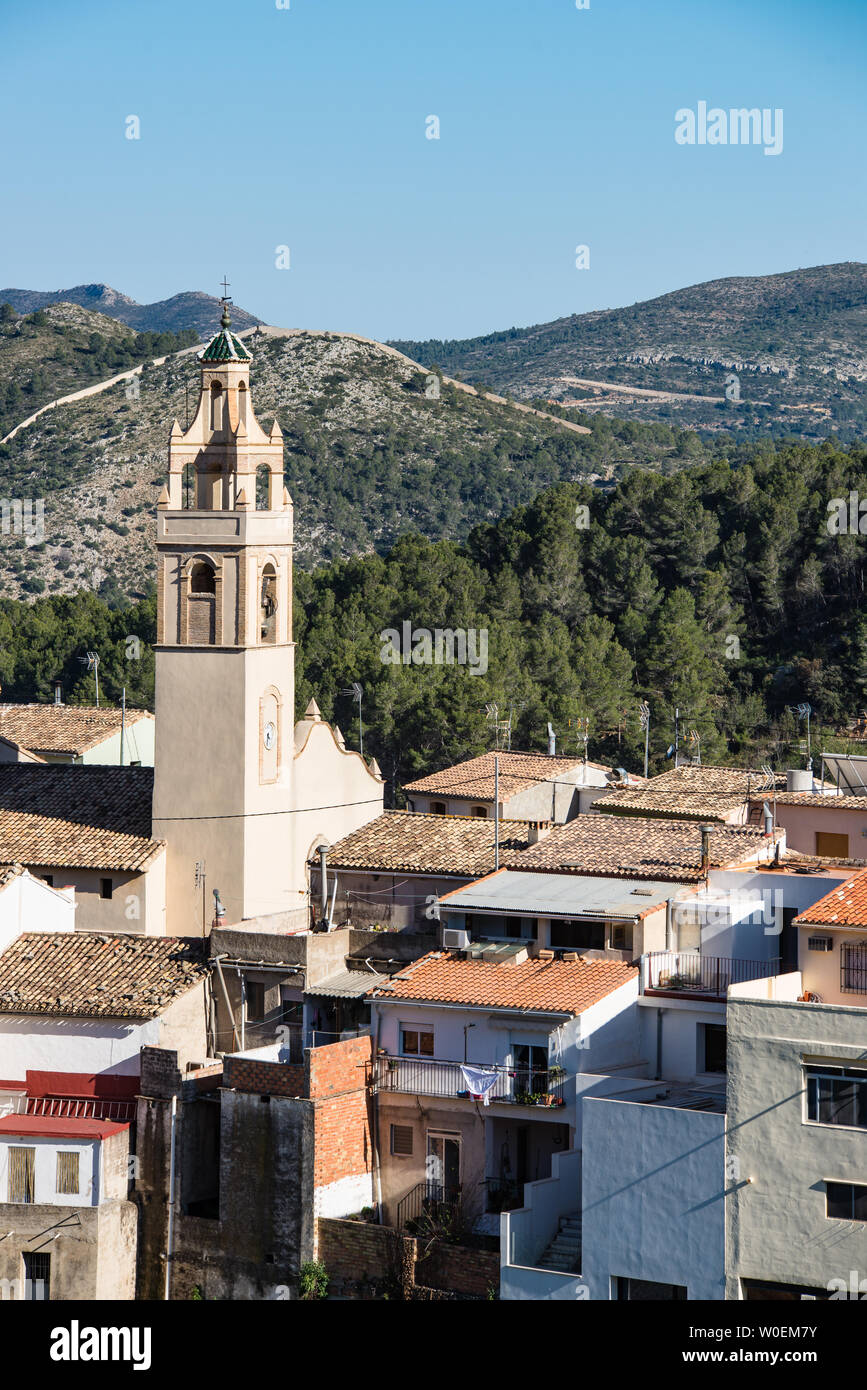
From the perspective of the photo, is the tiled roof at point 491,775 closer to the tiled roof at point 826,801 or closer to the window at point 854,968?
the tiled roof at point 826,801

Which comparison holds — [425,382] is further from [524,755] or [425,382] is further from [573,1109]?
[573,1109]

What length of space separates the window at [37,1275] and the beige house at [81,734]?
21.8 meters

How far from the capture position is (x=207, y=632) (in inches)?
1517

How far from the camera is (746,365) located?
184m

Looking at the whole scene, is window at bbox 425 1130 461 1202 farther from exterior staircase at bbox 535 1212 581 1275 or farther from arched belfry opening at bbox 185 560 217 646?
arched belfry opening at bbox 185 560 217 646

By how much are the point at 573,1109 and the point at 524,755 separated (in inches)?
772

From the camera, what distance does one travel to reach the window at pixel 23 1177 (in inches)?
1155

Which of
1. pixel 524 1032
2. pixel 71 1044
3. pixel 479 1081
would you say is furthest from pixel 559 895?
pixel 71 1044

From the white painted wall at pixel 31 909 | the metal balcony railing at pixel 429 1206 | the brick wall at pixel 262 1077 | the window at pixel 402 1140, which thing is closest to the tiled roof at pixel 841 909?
the metal balcony railing at pixel 429 1206

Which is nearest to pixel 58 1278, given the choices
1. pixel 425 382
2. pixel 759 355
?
pixel 425 382

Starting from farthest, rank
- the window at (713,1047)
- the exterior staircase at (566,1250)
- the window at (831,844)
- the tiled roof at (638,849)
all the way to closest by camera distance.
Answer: the window at (831,844)
the tiled roof at (638,849)
the window at (713,1047)
the exterior staircase at (566,1250)

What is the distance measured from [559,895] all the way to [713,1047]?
3.82 metres

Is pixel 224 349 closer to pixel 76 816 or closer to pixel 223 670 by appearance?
pixel 223 670

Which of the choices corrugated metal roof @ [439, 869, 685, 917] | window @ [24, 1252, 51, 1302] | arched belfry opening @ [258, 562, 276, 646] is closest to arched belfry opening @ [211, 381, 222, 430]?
arched belfry opening @ [258, 562, 276, 646]
